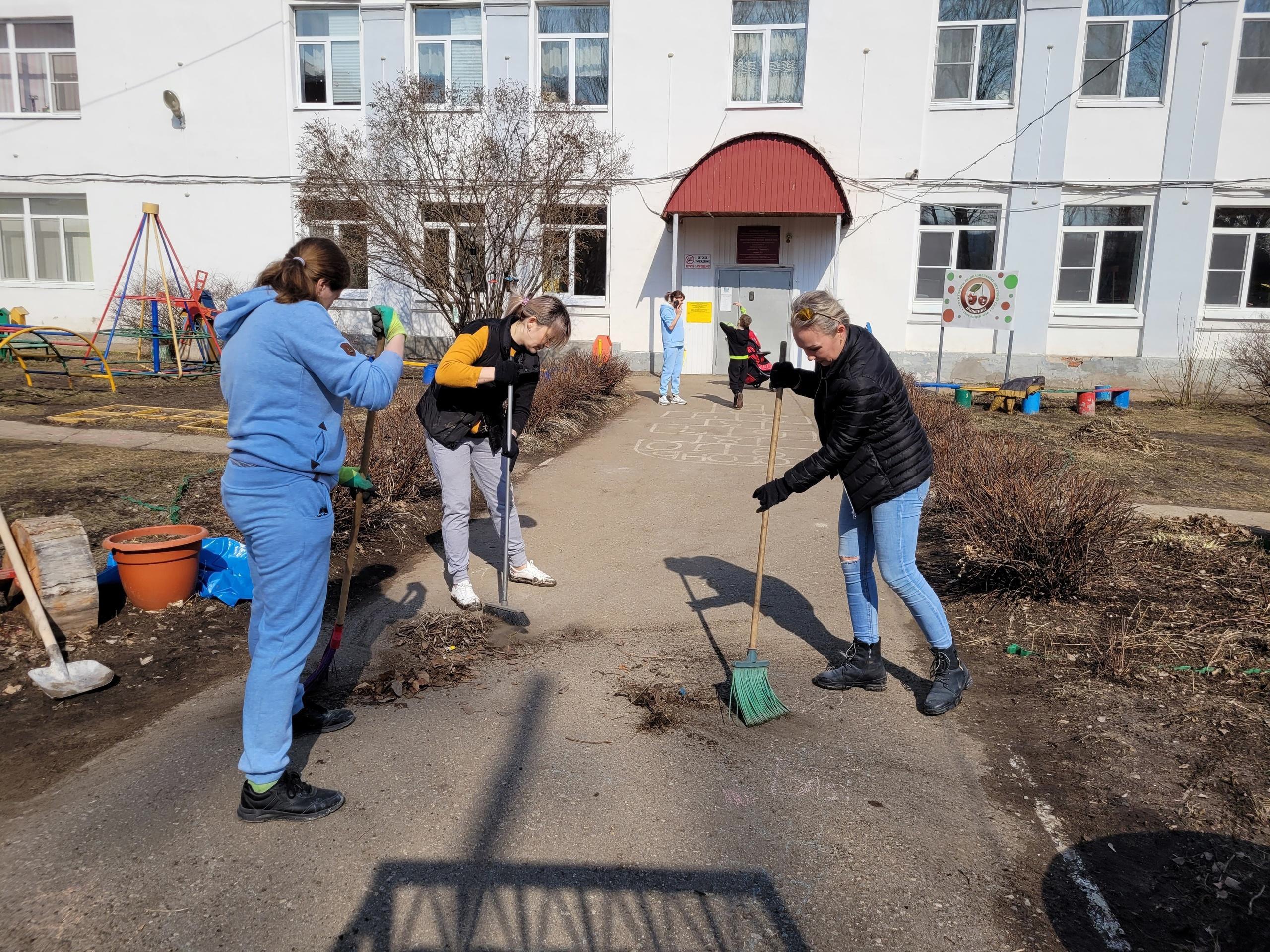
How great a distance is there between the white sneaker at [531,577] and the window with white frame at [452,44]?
1574 cm

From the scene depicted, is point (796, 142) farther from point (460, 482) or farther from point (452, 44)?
point (460, 482)

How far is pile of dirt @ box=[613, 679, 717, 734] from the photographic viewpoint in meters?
3.83

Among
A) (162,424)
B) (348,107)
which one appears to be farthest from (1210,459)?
(348,107)

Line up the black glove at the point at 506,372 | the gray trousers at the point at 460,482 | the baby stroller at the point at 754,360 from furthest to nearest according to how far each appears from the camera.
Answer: the baby stroller at the point at 754,360, the gray trousers at the point at 460,482, the black glove at the point at 506,372

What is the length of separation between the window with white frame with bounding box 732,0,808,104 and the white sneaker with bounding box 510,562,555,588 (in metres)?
14.8

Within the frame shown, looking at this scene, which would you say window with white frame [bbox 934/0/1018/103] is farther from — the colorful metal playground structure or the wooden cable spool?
the wooden cable spool

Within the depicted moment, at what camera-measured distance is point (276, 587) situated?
2.90 metres

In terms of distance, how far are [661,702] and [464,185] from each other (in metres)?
14.4

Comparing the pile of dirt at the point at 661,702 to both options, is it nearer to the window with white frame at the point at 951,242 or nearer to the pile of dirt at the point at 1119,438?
the pile of dirt at the point at 1119,438

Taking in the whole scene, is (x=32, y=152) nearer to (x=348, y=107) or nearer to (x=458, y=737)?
(x=348, y=107)

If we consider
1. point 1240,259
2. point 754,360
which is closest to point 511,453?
point 754,360

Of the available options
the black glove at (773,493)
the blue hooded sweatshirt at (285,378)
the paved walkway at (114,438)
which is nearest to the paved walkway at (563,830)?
the black glove at (773,493)

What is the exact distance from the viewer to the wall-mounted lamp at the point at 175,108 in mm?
18953


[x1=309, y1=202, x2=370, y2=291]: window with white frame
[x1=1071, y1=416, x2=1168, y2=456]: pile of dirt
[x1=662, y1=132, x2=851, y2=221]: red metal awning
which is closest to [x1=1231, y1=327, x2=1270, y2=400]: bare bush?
[x1=1071, y1=416, x2=1168, y2=456]: pile of dirt
